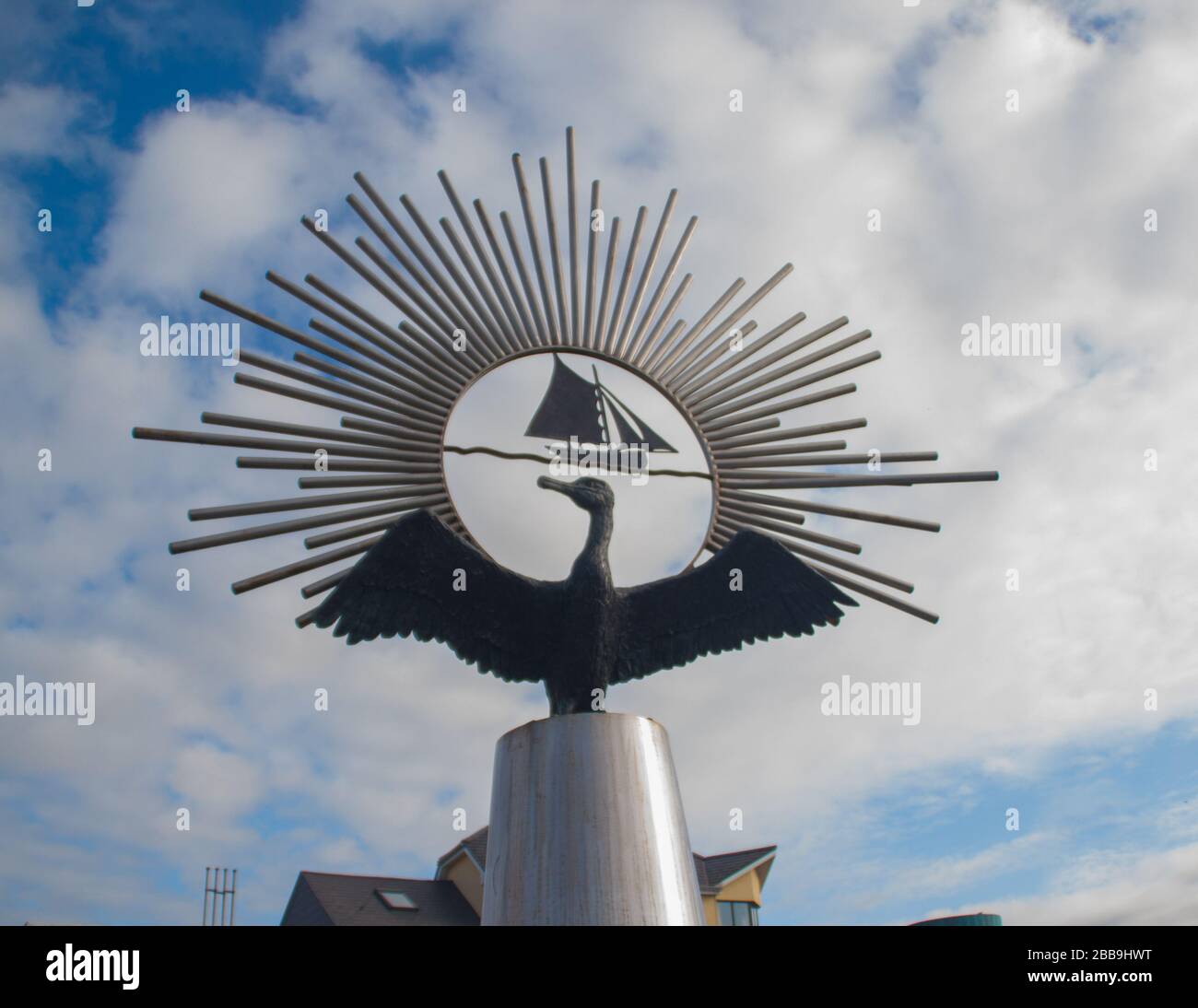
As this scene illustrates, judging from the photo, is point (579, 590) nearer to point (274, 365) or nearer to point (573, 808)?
point (573, 808)

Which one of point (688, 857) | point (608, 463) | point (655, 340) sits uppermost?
point (655, 340)

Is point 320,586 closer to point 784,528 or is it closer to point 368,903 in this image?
point 784,528

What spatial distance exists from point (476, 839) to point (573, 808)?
11167mm

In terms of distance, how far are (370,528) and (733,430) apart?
237 centimetres

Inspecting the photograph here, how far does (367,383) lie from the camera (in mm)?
6102

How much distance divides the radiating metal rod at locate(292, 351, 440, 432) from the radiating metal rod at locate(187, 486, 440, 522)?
1.20ft

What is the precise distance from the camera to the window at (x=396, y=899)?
49.8 feet

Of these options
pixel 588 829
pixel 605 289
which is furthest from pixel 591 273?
pixel 588 829

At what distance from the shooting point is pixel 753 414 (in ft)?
22.5

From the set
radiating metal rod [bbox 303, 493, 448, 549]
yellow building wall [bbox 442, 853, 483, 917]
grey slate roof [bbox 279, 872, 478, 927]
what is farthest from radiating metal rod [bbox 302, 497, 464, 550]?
yellow building wall [bbox 442, 853, 483, 917]
